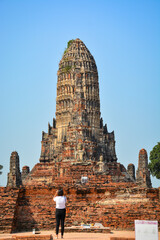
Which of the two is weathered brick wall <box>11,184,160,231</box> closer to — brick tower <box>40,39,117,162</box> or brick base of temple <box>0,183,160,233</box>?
brick base of temple <box>0,183,160,233</box>

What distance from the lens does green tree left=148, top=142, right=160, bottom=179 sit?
56.2m

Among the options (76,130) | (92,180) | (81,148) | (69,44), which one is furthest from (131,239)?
(69,44)

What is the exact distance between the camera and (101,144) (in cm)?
6662

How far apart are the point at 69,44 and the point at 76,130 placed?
27.8 m

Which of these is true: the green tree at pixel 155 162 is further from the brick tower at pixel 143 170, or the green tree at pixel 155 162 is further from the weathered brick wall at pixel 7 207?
the weathered brick wall at pixel 7 207

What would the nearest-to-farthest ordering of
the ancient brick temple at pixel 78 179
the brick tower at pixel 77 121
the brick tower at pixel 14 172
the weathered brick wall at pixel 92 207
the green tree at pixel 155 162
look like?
the weathered brick wall at pixel 92 207 → the ancient brick temple at pixel 78 179 → the brick tower at pixel 14 172 → the brick tower at pixel 77 121 → the green tree at pixel 155 162

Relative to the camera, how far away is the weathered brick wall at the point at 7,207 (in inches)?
802

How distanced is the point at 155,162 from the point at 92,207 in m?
35.3

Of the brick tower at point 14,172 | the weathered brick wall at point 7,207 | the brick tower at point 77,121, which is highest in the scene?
the brick tower at point 77,121

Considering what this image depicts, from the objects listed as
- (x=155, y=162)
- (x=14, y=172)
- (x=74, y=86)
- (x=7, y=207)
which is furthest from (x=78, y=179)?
(x=74, y=86)

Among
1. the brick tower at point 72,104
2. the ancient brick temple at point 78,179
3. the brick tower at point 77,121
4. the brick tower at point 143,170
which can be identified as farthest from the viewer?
the brick tower at point 72,104

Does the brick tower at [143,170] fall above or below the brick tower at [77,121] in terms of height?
below

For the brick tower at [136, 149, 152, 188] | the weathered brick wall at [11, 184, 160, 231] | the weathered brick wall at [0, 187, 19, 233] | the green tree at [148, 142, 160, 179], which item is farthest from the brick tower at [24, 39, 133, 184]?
the weathered brick wall at [0, 187, 19, 233]

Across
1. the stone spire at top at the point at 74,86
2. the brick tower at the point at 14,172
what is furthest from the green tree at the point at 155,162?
the brick tower at the point at 14,172
